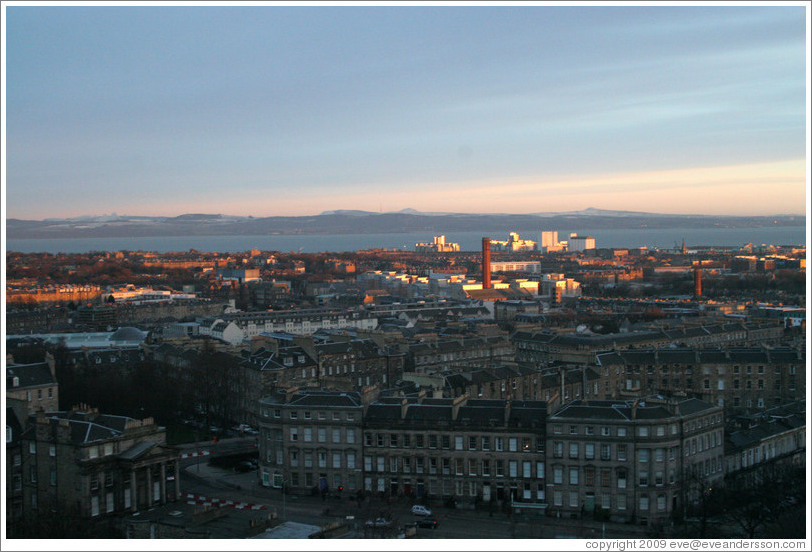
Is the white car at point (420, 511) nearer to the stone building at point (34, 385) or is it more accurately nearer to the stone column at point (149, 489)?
the stone column at point (149, 489)

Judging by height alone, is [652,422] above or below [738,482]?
above

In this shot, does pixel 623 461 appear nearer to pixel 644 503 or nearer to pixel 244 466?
pixel 644 503

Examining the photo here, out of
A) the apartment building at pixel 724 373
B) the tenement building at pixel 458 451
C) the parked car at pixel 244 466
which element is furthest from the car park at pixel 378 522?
the apartment building at pixel 724 373

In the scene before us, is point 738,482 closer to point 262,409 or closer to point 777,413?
point 777,413

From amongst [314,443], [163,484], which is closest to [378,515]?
[314,443]

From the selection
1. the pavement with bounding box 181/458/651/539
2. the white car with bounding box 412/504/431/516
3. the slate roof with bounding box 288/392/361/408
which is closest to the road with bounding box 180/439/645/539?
the pavement with bounding box 181/458/651/539

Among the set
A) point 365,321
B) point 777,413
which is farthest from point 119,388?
Answer: point 365,321
